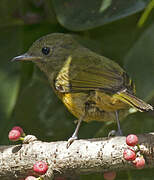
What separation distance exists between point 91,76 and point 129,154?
124 centimetres

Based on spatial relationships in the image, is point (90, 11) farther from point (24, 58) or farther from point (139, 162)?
point (139, 162)

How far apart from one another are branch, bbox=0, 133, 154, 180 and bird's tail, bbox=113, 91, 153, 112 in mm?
243

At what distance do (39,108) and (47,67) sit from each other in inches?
16.8

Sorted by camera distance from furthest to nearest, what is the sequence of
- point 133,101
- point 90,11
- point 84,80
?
1. point 90,11
2. point 84,80
3. point 133,101

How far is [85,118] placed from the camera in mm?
3781

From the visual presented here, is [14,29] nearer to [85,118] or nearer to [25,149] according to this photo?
[85,118]

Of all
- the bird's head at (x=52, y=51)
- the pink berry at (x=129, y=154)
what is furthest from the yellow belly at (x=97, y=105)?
the pink berry at (x=129, y=154)

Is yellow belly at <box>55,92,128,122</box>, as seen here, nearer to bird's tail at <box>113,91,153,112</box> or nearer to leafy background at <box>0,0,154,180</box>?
bird's tail at <box>113,91,153,112</box>

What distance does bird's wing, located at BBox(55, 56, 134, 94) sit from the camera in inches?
142

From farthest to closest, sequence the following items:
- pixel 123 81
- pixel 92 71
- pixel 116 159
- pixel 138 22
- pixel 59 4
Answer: pixel 138 22 < pixel 59 4 < pixel 92 71 < pixel 123 81 < pixel 116 159

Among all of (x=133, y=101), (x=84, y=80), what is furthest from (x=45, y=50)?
(x=133, y=101)

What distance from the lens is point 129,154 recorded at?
2738 millimetres

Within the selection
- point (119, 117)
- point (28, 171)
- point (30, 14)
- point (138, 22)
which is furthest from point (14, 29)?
point (28, 171)

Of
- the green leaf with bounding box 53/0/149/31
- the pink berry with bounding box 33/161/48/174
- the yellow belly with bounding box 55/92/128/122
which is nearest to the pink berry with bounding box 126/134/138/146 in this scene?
the pink berry with bounding box 33/161/48/174
